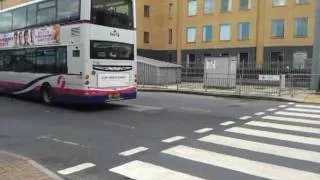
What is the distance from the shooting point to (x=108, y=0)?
16.5 meters

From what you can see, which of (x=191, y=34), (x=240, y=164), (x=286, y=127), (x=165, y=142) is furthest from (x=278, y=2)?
(x=240, y=164)

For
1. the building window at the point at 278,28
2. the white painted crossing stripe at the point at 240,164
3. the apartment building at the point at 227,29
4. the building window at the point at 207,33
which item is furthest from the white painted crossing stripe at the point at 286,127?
the building window at the point at 207,33

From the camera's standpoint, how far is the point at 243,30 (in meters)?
47.8

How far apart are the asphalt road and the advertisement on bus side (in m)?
2.88

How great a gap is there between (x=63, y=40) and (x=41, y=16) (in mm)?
2017

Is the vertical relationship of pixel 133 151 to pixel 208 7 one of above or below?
below

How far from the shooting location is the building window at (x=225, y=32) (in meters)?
48.9

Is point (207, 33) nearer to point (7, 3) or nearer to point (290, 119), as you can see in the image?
point (7, 3)

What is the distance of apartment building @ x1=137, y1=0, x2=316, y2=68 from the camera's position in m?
44.1

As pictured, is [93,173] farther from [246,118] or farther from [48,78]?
[48,78]

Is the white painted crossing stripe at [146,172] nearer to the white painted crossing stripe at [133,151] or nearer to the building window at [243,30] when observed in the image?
the white painted crossing stripe at [133,151]

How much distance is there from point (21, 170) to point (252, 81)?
19356 mm

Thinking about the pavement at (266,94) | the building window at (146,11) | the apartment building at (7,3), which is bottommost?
the pavement at (266,94)

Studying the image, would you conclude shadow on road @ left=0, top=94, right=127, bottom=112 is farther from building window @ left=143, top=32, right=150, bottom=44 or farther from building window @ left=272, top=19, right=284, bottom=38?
building window @ left=143, top=32, right=150, bottom=44
